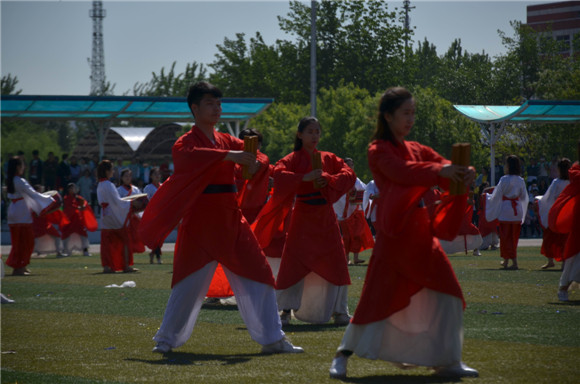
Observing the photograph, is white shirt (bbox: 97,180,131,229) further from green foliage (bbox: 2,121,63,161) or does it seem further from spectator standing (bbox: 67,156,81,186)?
green foliage (bbox: 2,121,63,161)

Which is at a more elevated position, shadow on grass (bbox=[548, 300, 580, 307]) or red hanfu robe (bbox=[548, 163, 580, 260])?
red hanfu robe (bbox=[548, 163, 580, 260])

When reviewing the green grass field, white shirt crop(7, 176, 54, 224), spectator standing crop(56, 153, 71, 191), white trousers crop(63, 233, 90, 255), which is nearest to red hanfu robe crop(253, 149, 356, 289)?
the green grass field

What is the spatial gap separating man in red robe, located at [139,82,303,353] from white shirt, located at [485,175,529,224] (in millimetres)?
10634

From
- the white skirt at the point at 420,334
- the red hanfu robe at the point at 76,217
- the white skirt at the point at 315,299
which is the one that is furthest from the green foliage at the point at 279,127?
the white skirt at the point at 420,334

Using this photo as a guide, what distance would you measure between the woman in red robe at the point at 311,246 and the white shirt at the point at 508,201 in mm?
8668

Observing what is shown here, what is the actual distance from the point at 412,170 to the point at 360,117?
3716 centimetres

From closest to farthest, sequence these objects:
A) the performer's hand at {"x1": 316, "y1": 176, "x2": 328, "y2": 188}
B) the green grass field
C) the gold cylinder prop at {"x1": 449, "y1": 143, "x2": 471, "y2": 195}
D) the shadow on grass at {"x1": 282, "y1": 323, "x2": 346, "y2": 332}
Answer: the gold cylinder prop at {"x1": 449, "y1": 143, "x2": 471, "y2": 195} → the green grass field → the performer's hand at {"x1": 316, "y1": 176, "x2": 328, "y2": 188} → the shadow on grass at {"x1": 282, "y1": 323, "x2": 346, "y2": 332}

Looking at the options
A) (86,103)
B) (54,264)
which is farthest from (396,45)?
(54,264)

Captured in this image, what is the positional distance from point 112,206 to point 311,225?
351 inches

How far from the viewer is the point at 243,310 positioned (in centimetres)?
750

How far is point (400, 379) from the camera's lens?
239 inches

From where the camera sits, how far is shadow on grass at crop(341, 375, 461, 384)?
19.4 feet

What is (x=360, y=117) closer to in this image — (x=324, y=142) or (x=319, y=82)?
(x=324, y=142)

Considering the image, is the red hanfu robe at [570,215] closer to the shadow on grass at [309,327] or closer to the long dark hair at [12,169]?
the shadow on grass at [309,327]
